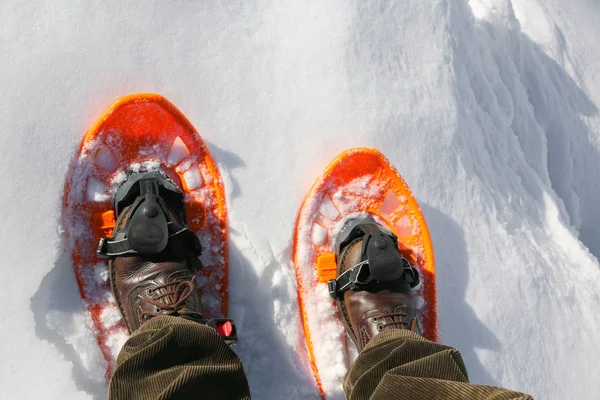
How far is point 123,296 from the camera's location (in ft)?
5.24

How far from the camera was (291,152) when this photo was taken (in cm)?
188

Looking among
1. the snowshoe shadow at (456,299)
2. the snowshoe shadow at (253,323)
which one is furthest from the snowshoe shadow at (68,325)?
the snowshoe shadow at (456,299)

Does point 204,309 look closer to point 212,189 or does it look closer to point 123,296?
point 123,296

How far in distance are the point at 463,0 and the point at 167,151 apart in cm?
147

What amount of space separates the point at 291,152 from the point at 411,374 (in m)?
0.92

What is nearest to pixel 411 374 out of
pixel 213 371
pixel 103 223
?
pixel 213 371

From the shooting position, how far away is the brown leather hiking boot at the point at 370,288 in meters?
1.70

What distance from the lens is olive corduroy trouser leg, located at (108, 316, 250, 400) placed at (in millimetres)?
1126

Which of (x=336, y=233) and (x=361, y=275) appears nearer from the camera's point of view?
(x=361, y=275)

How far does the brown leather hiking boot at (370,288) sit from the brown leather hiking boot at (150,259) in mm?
490

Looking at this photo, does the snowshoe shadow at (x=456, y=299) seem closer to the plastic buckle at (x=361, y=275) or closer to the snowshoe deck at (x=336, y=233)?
the snowshoe deck at (x=336, y=233)

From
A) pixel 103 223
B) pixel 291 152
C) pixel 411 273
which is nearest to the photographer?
pixel 103 223

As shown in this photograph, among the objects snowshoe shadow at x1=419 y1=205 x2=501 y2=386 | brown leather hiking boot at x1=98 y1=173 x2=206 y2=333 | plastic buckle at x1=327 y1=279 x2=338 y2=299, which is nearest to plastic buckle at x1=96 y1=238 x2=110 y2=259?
brown leather hiking boot at x1=98 y1=173 x2=206 y2=333

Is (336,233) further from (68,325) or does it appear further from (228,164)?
(68,325)
